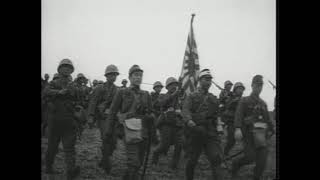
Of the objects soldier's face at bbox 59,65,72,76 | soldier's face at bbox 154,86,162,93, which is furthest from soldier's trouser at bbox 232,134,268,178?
soldier's face at bbox 154,86,162,93

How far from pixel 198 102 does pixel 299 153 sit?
76.1 inches

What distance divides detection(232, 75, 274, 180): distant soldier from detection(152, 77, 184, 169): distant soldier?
1.82 metres

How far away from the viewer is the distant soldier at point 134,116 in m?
8.30

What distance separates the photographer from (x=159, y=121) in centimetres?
1136

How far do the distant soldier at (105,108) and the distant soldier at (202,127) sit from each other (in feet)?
5.29

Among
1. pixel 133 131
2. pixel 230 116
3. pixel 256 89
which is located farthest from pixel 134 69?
pixel 230 116

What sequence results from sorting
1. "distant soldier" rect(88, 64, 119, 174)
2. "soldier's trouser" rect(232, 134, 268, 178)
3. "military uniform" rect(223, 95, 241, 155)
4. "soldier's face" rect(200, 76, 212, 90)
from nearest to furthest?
1. "soldier's face" rect(200, 76, 212, 90)
2. "soldier's trouser" rect(232, 134, 268, 178)
3. "distant soldier" rect(88, 64, 119, 174)
4. "military uniform" rect(223, 95, 241, 155)

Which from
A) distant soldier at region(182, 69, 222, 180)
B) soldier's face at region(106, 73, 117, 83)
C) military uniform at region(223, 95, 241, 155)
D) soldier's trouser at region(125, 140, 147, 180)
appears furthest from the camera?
military uniform at region(223, 95, 241, 155)

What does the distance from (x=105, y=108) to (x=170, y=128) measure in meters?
1.79

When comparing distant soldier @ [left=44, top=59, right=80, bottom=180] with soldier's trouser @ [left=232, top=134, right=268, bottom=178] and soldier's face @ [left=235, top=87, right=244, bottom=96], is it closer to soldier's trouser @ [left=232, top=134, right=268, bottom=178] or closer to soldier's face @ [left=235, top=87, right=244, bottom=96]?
soldier's trouser @ [left=232, top=134, right=268, bottom=178]

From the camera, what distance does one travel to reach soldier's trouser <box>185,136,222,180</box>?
8504 millimetres

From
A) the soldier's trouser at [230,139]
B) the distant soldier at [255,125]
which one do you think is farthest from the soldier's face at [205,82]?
the soldier's trouser at [230,139]
